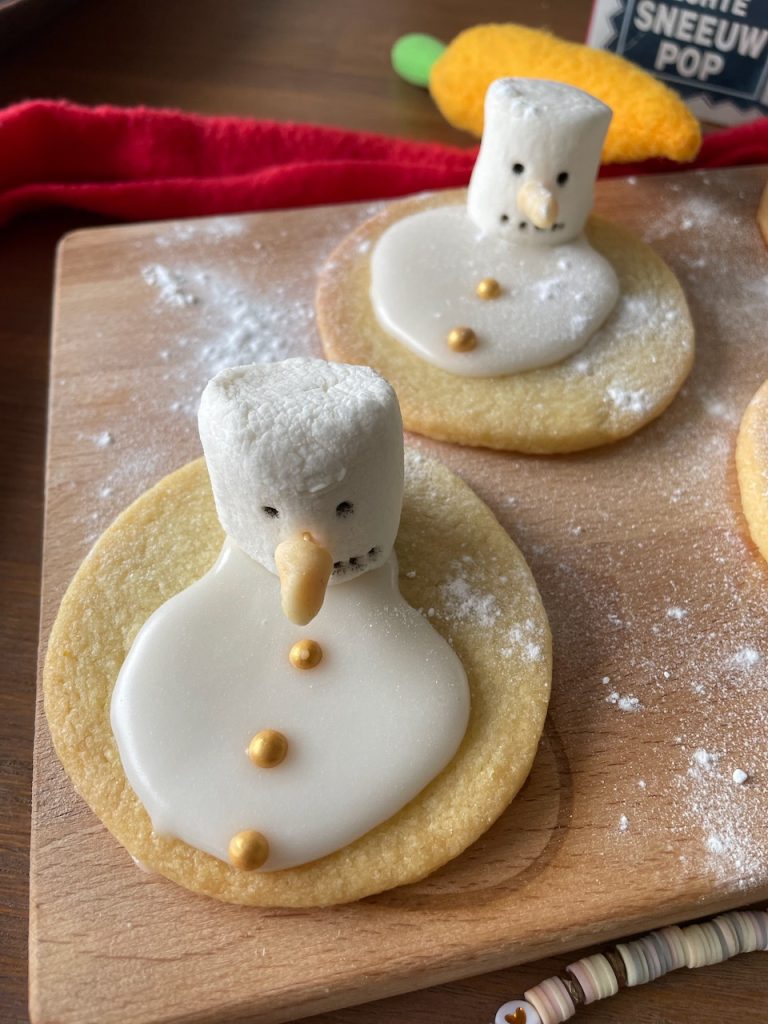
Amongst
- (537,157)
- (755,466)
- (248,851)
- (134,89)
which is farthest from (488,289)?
(134,89)

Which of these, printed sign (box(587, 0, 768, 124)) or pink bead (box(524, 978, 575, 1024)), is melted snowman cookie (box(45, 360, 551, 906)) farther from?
printed sign (box(587, 0, 768, 124))

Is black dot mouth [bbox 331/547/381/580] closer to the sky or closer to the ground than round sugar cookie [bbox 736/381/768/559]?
closer to the ground

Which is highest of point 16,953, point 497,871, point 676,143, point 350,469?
point 676,143

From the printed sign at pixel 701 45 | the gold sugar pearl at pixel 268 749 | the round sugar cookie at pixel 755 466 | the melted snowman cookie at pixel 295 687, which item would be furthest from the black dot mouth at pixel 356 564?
the printed sign at pixel 701 45

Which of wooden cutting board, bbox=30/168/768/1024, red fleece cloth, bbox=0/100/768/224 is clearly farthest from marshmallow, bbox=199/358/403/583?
red fleece cloth, bbox=0/100/768/224

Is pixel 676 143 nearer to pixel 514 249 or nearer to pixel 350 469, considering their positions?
pixel 514 249

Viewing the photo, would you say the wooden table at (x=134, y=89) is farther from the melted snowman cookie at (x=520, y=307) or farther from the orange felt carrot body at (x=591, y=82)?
the melted snowman cookie at (x=520, y=307)

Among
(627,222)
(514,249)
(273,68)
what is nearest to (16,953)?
(514,249)
